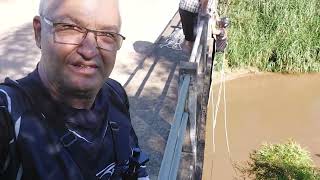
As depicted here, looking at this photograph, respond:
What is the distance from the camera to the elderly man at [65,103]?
40.8 inches

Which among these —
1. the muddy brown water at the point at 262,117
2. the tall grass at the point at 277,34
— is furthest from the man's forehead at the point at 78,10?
the tall grass at the point at 277,34

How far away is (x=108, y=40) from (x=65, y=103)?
0.20m

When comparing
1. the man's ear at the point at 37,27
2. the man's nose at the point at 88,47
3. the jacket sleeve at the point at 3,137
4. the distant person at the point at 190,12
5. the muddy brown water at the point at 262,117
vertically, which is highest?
the man's ear at the point at 37,27

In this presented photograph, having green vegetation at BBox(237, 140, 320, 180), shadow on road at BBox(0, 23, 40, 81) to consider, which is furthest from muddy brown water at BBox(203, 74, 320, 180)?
shadow on road at BBox(0, 23, 40, 81)

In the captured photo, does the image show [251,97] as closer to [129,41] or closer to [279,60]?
[279,60]

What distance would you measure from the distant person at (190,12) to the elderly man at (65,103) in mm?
3365

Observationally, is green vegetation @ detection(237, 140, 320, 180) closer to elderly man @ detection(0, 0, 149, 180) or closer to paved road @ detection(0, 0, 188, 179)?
paved road @ detection(0, 0, 188, 179)

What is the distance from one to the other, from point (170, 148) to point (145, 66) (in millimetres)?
3564

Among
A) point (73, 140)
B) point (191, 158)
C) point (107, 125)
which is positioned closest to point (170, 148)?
point (107, 125)

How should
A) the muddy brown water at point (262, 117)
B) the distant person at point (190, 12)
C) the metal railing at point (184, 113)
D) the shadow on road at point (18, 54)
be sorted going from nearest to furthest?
the metal railing at point (184, 113), the distant person at point (190, 12), the shadow on road at point (18, 54), the muddy brown water at point (262, 117)

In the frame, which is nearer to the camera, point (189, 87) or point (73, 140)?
point (73, 140)

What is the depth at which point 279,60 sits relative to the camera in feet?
30.7

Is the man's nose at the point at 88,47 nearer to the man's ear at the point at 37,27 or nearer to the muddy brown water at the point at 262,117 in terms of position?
the man's ear at the point at 37,27

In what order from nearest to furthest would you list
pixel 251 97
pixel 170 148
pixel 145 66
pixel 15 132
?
pixel 15 132 < pixel 170 148 < pixel 145 66 < pixel 251 97
